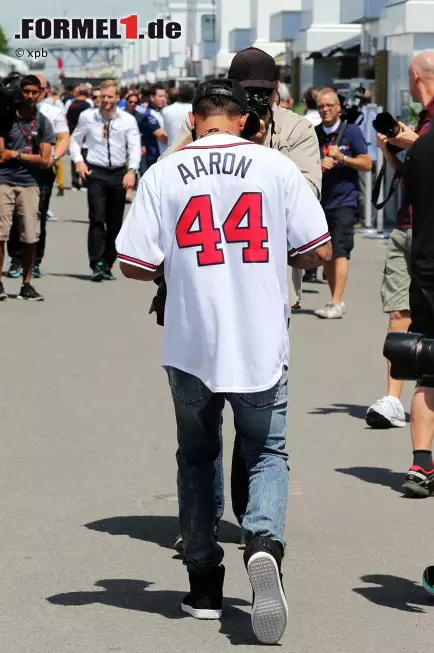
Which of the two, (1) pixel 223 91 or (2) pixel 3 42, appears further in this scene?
(2) pixel 3 42

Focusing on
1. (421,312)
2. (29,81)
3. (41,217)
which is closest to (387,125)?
(421,312)

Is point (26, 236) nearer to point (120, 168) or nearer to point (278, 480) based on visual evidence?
point (120, 168)

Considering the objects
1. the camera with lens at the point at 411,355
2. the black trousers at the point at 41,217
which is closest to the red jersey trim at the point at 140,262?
the camera with lens at the point at 411,355

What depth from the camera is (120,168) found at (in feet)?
52.4

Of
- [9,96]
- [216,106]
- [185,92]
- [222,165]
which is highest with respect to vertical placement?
[216,106]

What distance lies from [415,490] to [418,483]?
0.04 m

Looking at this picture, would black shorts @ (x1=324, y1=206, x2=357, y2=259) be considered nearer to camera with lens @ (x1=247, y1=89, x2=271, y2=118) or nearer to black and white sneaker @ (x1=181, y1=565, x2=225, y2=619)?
camera with lens @ (x1=247, y1=89, x2=271, y2=118)

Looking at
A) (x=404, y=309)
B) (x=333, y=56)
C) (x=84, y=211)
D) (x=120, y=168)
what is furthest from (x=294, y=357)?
(x=333, y=56)

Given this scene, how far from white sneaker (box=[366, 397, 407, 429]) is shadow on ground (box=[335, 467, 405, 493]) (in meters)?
1.03

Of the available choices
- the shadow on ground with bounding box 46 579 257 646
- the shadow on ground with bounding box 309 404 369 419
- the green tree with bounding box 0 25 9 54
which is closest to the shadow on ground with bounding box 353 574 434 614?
the shadow on ground with bounding box 46 579 257 646

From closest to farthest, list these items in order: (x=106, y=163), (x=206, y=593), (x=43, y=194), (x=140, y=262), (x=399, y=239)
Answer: (x=140, y=262), (x=206, y=593), (x=399, y=239), (x=43, y=194), (x=106, y=163)

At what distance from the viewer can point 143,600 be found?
5484 millimetres

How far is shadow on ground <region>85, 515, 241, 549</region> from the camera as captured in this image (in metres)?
6.34

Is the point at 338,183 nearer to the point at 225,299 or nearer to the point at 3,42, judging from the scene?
the point at 225,299
